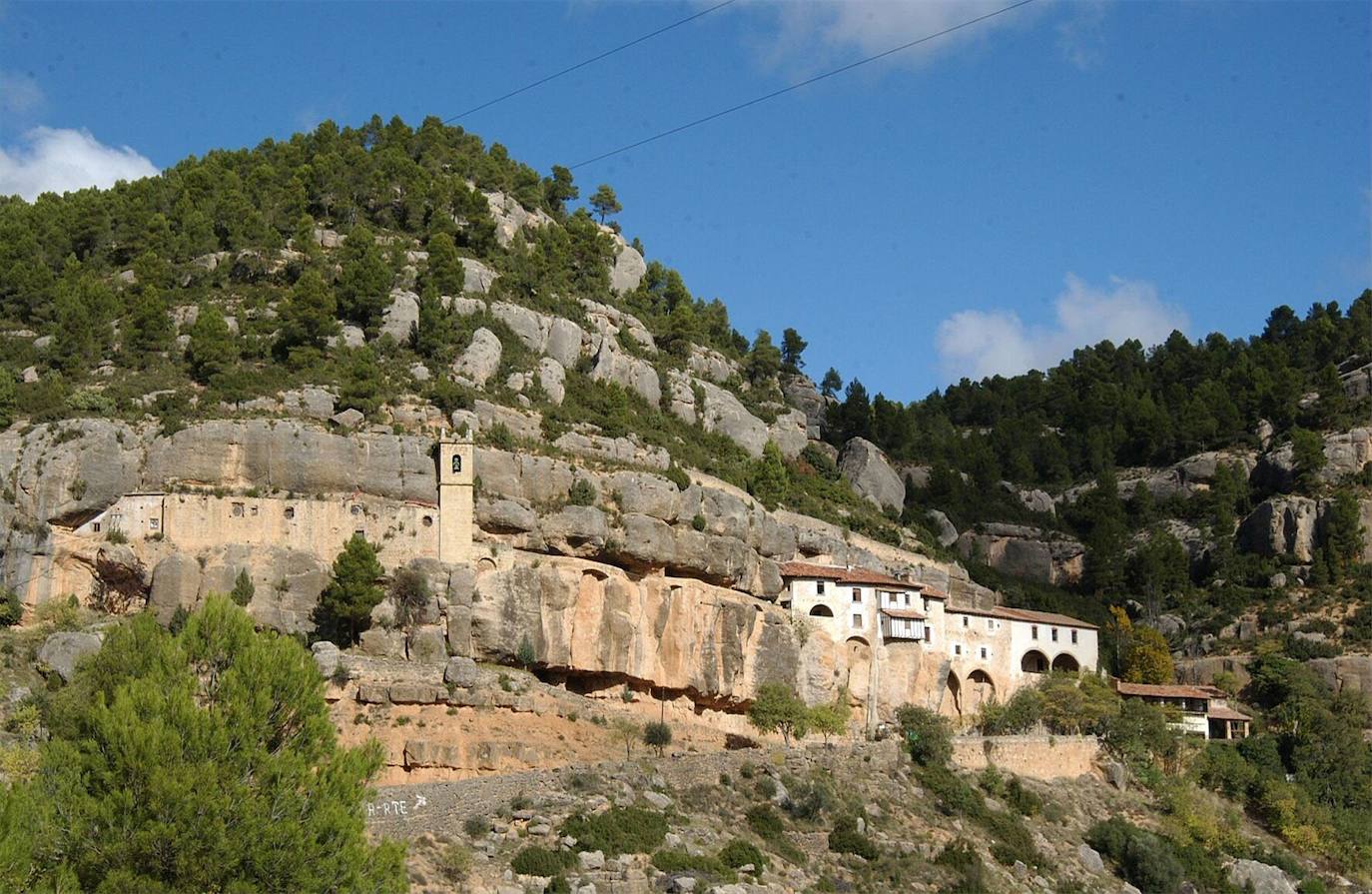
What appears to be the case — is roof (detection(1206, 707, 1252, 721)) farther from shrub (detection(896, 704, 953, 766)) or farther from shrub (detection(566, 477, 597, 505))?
shrub (detection(566, 477, 597, 505))

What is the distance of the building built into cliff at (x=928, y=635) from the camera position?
76.3 m

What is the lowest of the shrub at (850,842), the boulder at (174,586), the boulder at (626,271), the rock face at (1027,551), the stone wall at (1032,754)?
the shrub at (850,842)

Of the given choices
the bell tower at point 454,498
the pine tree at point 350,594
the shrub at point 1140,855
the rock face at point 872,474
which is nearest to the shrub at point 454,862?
the pine tree at point 350,594

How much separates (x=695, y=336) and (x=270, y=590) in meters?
44.1

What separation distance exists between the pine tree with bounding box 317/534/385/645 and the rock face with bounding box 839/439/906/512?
140 feet

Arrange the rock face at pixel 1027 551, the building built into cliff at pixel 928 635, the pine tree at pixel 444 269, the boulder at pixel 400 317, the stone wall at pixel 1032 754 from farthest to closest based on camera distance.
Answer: the rock face at pixel 1027 551 → the pine tree at pixel 444 269 → the boulder at pixel 400 317 → the building built into cliff at pixel 928 635 → the stone wall at pixel 1032 754

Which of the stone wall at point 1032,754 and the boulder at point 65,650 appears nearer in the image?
the boulder at point 65,650

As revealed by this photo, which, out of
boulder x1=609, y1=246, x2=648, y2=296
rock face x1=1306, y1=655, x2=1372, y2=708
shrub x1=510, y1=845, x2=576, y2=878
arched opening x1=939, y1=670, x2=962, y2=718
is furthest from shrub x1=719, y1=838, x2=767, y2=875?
boulder x1=609, y1=246, x2=648, y2=296

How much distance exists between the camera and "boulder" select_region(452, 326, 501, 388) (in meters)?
76.4

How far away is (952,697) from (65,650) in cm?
4082

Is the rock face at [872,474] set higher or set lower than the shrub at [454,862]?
higher

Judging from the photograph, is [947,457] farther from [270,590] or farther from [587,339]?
[270,590]

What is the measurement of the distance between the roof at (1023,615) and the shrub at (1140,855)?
1431 cm

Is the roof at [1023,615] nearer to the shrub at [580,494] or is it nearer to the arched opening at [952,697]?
the arched opening at [952,697]
